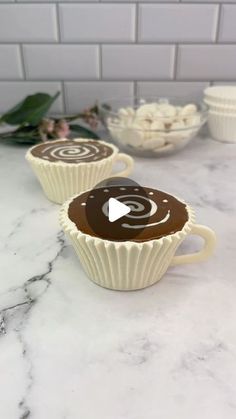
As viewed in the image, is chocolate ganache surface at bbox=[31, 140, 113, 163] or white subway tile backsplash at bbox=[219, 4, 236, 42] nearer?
chocolate ganache surface at bbox=[31, 140, 113, 163]

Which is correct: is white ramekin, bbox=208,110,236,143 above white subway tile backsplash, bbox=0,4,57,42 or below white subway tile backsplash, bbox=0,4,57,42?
below

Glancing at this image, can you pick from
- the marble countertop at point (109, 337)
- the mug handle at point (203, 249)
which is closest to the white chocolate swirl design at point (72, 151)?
the marble countertop at point (109, 337)

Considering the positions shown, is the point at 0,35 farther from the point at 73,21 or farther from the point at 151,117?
the point at 151,117

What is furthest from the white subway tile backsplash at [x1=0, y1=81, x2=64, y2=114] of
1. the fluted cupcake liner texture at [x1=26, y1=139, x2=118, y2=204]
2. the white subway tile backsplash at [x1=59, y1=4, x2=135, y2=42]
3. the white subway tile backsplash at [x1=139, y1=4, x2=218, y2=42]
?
the fluted cupcake liner texture at [x1=26, y1=139, x2=118, y2=204]

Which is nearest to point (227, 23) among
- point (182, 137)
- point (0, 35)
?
point (182, 137)

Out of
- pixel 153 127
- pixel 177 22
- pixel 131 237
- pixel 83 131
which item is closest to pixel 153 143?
pixel 153 127

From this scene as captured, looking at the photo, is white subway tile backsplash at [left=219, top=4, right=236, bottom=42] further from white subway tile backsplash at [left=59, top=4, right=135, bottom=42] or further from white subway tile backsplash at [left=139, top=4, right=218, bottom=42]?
white subway tile backsplash at [left=59, top=4, right=135, bottom=42]
